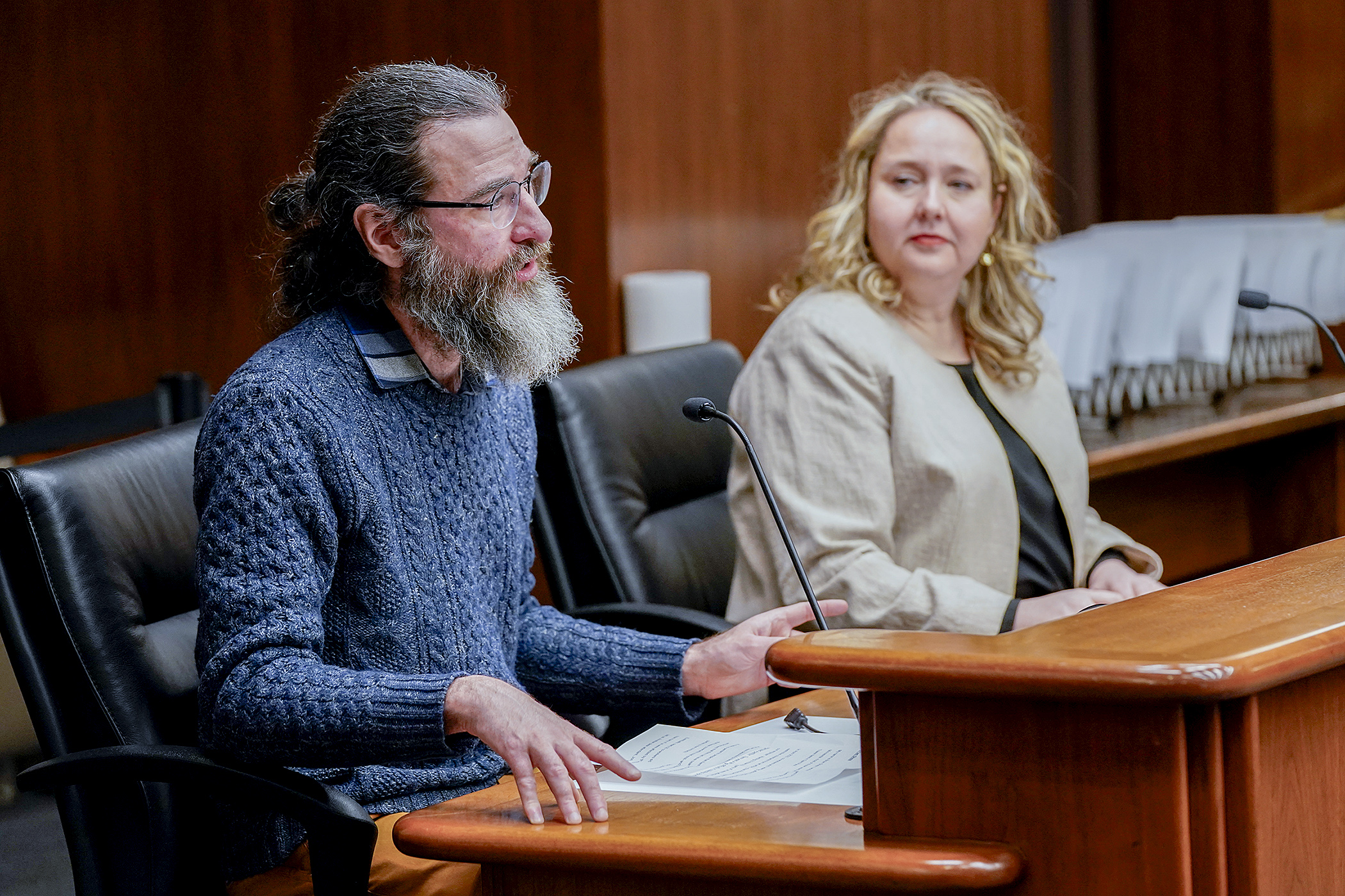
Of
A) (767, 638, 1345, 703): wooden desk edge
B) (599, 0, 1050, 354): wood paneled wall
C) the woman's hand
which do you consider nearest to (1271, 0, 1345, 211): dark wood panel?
(599, 0, 1050, 354): wood paneled wall

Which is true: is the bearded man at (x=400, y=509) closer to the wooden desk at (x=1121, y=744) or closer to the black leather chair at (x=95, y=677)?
the black leather chair at (x=95, y=677)

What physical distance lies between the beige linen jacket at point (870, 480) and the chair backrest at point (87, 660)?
81 cm

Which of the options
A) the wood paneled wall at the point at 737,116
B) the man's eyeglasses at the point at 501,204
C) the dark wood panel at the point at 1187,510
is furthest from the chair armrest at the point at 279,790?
the dark wood panel at the point at 1187,510

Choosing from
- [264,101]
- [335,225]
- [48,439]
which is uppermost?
[264,101]

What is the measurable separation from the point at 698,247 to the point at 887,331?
1.41 meters

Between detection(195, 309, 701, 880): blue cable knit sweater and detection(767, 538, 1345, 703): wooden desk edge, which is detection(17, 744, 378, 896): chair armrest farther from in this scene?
detection(767, 538, 1345, 703): wooden desk edge

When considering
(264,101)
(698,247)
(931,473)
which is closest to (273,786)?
(931,473)

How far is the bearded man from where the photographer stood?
1.24 m

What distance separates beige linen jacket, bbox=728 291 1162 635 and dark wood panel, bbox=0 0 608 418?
1224 millimetres

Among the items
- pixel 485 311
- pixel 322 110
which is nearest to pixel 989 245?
pixel 485 311

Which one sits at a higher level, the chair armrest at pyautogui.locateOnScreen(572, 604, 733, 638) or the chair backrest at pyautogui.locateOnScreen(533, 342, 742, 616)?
the chair backrest at pyautogui.locateOnScreen(533, 342, 742, 616)

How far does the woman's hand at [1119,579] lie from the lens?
6.63 ft

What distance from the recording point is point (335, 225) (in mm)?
1514

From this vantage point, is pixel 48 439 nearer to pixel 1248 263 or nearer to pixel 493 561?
pixel 493 561
